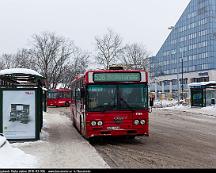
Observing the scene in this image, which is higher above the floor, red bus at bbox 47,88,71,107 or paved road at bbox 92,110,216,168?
red bus at bbox 47,88,71,107

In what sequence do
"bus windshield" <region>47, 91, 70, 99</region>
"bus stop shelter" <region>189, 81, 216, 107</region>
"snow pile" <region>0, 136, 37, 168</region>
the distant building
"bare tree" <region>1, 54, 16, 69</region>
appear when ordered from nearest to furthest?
1. "snow pile" <region>0, 136, 37, 168</region>
2. "bus stop shelter" <region>189, 81, 216, 107</region>
3. "bus windshield" <region>47, 91, 70, 99</region>
4. "bare tree" <region>1, 54, 16, 69</region>
5. the distant building

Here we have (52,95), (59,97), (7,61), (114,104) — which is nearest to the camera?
(114,104)

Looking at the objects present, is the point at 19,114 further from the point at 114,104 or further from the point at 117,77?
the point at 117,77

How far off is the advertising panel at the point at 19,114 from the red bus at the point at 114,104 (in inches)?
81.9

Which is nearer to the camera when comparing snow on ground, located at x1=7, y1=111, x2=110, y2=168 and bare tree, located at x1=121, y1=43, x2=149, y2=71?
snow on ground, located at x1=7, y1=111, x2=110, y2=168

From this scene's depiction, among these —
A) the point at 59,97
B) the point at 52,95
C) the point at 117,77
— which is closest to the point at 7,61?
the point at 52,95

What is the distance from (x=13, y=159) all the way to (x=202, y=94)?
3642 centimetres

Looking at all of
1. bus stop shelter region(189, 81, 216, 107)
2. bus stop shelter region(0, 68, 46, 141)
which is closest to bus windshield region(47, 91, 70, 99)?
bus stop shelter region(189, 81, 216, 107)

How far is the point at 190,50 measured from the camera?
116 m

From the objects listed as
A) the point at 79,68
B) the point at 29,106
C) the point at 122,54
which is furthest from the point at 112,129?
the point at 79,68

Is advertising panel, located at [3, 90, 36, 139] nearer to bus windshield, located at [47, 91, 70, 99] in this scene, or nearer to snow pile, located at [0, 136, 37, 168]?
snow pile, located at [0, 136, 37, 168]

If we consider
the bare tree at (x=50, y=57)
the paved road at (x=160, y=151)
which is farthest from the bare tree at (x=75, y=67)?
the paved road at (x=160, y=151)

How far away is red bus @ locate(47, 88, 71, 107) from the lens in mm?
60688

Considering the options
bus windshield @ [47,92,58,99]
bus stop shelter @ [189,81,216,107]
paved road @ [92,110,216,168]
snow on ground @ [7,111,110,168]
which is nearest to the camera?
snow on ground @ [7,111,110,168]
